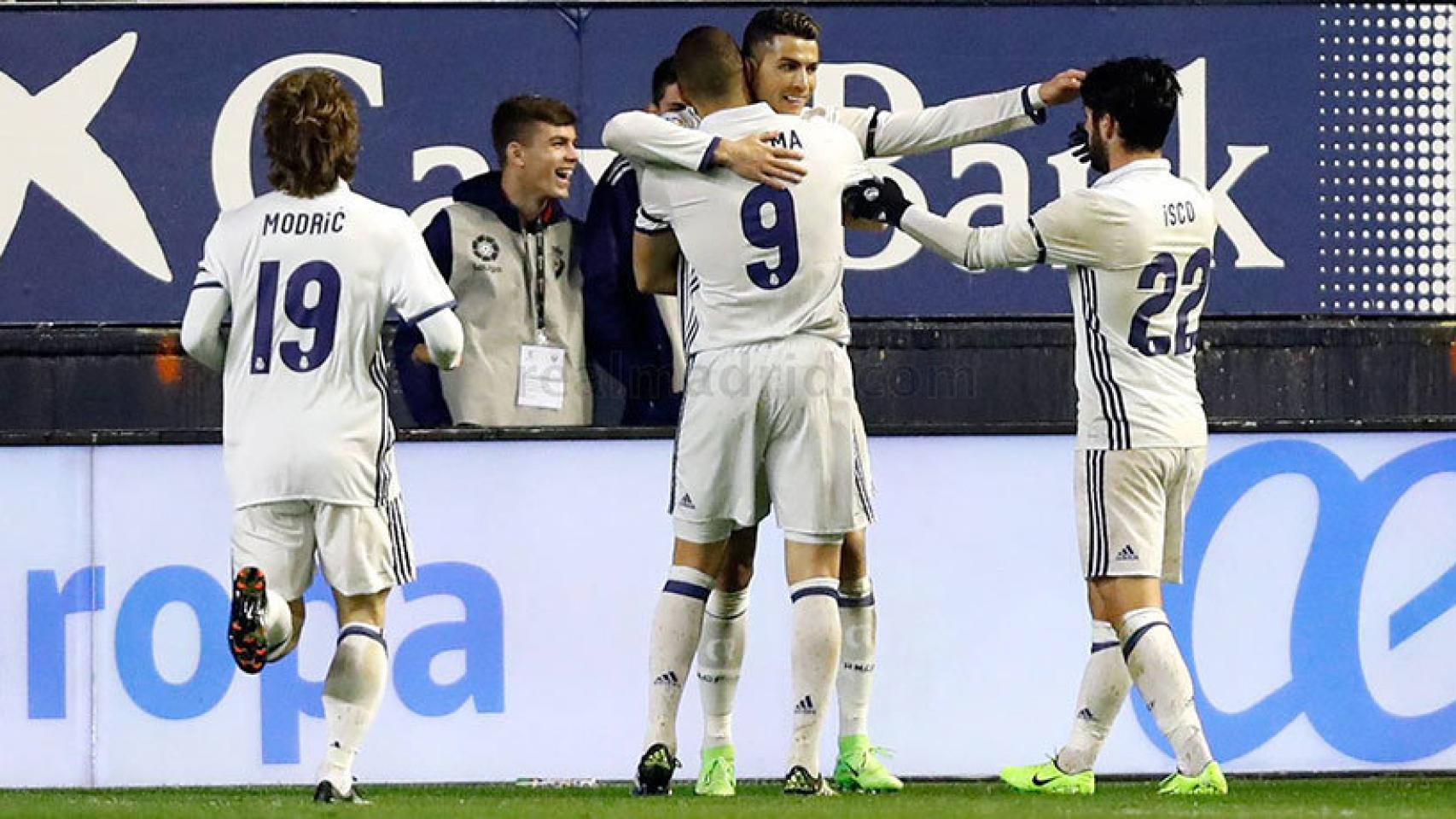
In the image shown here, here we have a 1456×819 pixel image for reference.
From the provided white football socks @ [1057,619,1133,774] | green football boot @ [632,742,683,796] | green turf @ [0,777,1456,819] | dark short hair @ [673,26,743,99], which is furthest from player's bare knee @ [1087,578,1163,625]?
dark short hair @ [673,26,743,99]

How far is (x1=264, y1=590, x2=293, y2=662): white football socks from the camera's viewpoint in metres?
6.91

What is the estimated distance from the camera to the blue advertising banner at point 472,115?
9.51 metres

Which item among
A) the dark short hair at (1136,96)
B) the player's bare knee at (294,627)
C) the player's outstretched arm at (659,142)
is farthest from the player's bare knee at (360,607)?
the dark short hair at (1136,96)

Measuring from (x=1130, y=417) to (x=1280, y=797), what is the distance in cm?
109

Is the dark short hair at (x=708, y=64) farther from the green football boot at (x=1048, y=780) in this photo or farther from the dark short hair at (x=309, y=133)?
the green football boot at (x=1048, y=780)

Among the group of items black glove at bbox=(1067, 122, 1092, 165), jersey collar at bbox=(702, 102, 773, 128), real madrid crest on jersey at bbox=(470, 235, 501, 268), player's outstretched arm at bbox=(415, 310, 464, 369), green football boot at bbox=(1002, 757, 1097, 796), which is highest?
jersey collar at bbox=(702, 102, 773, 128)

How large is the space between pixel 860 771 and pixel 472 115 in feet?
8.94

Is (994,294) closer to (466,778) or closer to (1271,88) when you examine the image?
(1271,88)

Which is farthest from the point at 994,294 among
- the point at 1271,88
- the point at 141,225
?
the point at 141,225

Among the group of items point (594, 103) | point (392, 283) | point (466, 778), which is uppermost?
point (594, 103)

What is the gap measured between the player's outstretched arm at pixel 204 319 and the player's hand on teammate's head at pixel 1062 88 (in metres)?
2.11

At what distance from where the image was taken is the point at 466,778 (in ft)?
29.0

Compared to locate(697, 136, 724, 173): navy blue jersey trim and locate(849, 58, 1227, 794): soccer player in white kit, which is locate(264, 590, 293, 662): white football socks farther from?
locate(849, 58, 1227, 794): soccer player in white kit

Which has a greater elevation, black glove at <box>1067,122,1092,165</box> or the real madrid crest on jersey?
black glove at <box>1067,122,1092,165</box>
